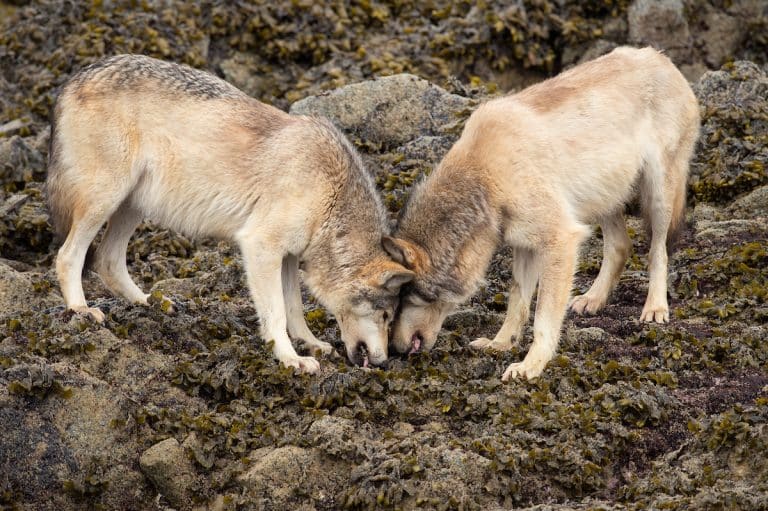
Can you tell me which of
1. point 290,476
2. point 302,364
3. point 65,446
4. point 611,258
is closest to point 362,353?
point 302,364

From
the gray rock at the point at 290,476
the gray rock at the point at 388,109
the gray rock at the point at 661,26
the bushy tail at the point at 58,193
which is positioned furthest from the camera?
the gray rock at the point at 661,26

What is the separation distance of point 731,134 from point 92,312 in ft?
26.8

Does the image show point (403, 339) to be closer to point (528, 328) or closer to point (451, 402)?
point (451, 402)

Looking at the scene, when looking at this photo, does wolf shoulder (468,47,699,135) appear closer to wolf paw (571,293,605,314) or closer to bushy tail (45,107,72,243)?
wolf paw (571,293,605,314)

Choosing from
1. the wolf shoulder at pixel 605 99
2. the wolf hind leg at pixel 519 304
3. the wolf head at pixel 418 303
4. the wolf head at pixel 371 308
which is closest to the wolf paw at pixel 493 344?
the wolf hind leg at pixel 519 304

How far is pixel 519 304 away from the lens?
9.38 meters

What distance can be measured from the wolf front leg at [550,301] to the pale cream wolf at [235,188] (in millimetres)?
1172

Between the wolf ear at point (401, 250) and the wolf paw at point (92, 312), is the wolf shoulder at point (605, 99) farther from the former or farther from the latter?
the wolf paw at point (92, 312)

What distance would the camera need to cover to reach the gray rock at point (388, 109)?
13.3 meters

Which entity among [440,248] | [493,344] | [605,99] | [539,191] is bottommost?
[493,344]

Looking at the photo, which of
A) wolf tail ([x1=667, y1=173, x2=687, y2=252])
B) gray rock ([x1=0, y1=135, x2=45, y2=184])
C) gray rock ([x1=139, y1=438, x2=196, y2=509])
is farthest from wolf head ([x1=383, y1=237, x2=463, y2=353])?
gray rock ([x1=0, y1=135, x2=45, y2=184])

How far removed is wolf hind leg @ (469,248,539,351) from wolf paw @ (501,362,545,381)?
0.72 meters

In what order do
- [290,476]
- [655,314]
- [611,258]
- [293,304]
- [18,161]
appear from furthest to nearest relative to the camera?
1. [18,161]
2. [611,258]
3. [655,314]
4. [293,304]
5. [290,476]

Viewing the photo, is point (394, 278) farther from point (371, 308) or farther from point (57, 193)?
point (57, 193)
